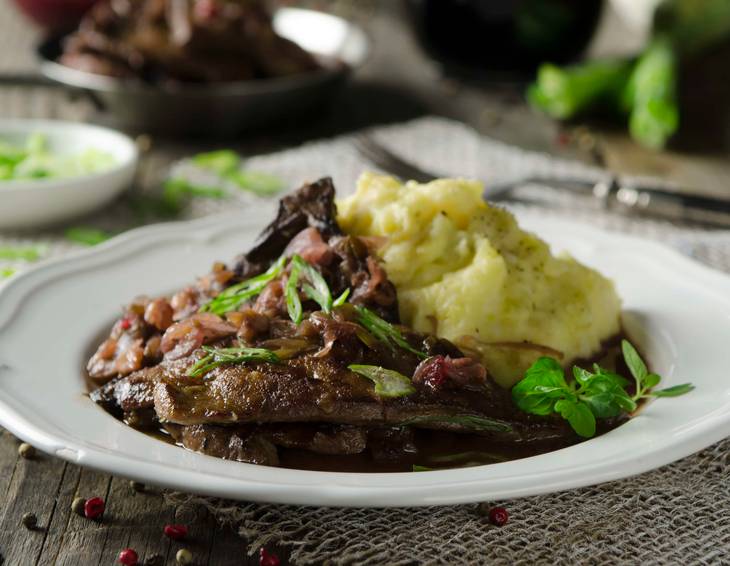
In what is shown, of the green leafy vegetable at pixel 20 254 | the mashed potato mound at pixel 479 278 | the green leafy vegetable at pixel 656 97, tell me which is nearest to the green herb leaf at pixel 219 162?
the green leafy vegetable at pixel 20 254

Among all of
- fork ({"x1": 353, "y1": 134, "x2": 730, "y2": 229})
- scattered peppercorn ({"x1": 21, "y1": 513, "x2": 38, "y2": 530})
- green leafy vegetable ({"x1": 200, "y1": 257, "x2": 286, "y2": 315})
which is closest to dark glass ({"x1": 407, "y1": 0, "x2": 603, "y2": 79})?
fork ({"x1": 353, "y1": 134, "x2": 730, "y2": 229})

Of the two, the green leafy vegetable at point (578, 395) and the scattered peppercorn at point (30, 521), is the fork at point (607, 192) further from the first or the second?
the scattered peppercorn at point (30, 521)

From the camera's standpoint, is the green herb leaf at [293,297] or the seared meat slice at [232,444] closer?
the seared meat slice at [232,444]

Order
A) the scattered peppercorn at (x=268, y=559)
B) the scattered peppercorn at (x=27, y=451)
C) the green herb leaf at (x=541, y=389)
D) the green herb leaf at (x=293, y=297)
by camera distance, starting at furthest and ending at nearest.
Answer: the scattered peppercorn at (x=27, y=451) < the green herb leaf at (x=293, y=297) < the green herb leaf at (x=541, y=389) < the scattered peppercorn at (x=268, y=559)

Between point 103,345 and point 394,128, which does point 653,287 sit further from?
point 394,128

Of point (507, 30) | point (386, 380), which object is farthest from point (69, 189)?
point (507, 30)

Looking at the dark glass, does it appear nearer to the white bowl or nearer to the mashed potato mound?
the white bowl

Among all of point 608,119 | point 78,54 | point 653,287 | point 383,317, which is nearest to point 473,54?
point 608,119
